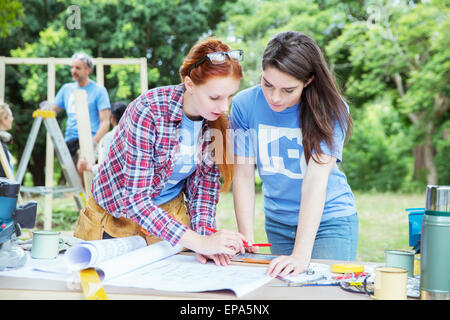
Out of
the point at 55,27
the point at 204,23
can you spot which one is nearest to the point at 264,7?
the point at 204,23

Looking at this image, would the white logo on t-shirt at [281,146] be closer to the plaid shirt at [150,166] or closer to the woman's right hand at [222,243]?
the plaid shirt at [150,166]

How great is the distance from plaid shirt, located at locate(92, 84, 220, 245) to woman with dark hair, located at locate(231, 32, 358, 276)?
16 centimetres

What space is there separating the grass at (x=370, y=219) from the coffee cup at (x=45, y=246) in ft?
13.8

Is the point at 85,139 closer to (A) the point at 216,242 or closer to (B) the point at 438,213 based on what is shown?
(A) the point at 216,242

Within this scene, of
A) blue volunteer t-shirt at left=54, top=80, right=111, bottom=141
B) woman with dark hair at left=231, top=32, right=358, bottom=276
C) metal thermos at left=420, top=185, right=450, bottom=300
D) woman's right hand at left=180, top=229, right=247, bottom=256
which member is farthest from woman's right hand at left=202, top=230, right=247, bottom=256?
blue volunteer t-shirt at left=54, top=80, right=111, bottom=141

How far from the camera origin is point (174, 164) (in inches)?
59.8

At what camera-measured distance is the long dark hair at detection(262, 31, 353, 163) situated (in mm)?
1516

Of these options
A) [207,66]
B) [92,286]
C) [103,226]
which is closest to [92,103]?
[103,226]

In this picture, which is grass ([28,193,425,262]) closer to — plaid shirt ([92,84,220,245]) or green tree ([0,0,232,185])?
green tree ([0,0,232,185])

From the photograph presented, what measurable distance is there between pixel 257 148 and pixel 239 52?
1.27ft

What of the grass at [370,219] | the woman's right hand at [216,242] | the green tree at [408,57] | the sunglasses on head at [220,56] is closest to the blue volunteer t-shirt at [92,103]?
Answer: the grass at [370,219]

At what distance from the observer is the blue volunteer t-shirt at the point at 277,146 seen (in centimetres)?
170

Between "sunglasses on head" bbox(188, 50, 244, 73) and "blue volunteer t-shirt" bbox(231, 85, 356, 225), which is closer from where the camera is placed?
"sunglasses on head" bbox(188, 50, 244, 73)
